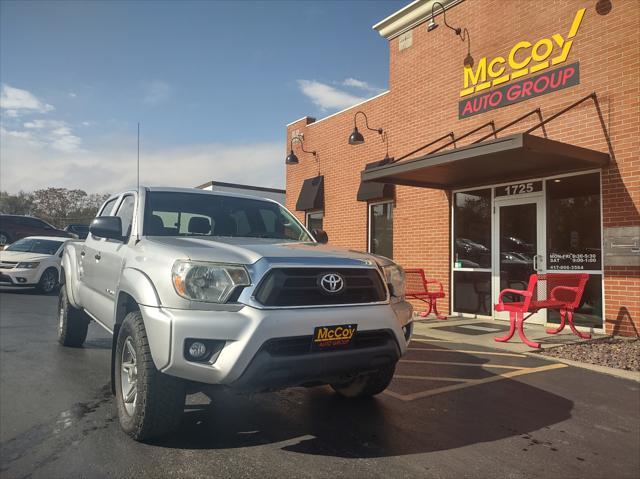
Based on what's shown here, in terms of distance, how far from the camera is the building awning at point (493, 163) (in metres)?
7.30

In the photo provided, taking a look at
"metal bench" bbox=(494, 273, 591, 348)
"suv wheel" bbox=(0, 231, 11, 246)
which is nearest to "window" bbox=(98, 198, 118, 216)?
"metal bench" bbox=(494, 273, 591, 348)

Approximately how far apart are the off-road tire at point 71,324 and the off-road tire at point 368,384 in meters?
3.80

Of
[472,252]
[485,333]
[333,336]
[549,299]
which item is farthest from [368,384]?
[472,252]

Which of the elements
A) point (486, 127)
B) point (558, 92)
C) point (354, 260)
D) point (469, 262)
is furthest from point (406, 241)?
point (354, 260)

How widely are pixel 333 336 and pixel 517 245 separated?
7365 millimetres

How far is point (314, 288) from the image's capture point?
317 cm

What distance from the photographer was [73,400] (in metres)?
4.32

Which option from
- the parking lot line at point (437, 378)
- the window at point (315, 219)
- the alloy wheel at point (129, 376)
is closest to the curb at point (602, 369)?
the parking lot line at point (437, 378)

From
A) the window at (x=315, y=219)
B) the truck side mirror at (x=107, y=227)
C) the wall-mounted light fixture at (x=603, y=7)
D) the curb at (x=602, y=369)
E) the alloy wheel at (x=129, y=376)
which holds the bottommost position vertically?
the curb at (x=602, y=369)

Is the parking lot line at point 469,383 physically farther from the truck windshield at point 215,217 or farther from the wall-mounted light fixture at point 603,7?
the wall-mounted light fixture at point 603,7

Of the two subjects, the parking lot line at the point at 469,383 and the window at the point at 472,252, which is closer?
the parking lot line at the point at 469,383

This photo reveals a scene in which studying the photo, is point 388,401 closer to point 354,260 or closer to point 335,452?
point 335,452

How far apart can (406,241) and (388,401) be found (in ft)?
25.0

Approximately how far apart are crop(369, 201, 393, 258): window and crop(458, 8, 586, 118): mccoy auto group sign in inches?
Answer: 125
